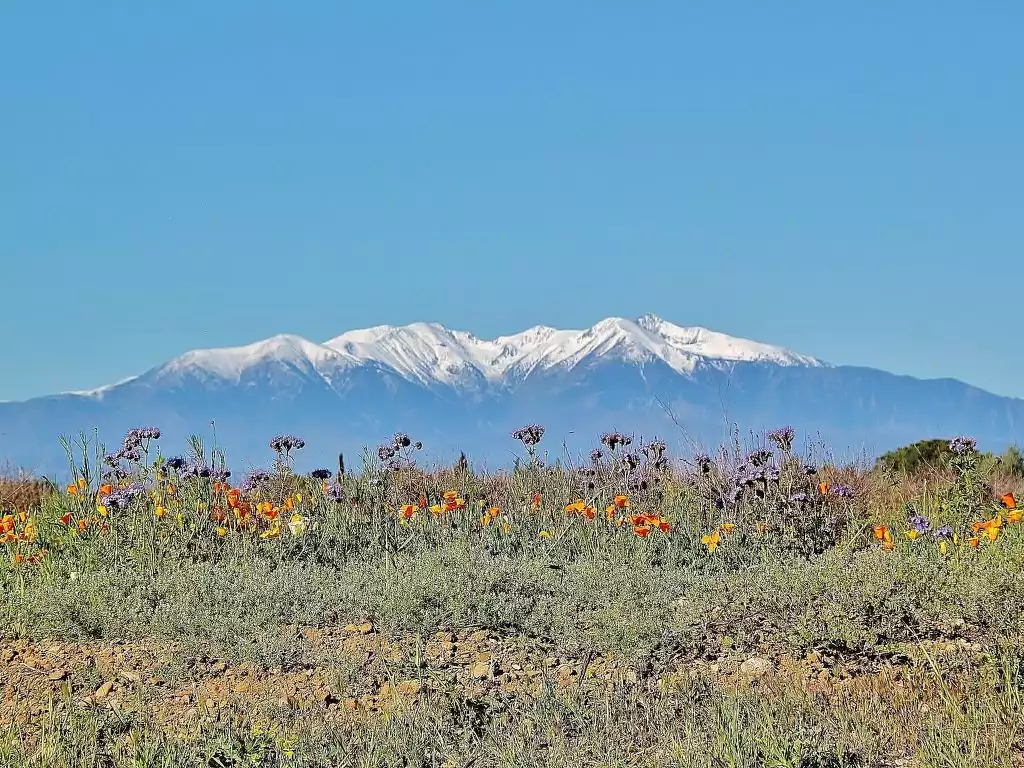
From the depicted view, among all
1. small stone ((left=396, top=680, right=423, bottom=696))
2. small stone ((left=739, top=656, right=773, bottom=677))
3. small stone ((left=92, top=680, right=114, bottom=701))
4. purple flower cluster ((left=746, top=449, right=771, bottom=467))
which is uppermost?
purple flower cluster ((left=746, top=449, right=771, bottom=467))

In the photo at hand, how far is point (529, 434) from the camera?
9711 mm

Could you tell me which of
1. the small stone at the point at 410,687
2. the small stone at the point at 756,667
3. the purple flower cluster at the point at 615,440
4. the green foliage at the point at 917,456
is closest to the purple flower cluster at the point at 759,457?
the purple flower cluster at the point at 615,440

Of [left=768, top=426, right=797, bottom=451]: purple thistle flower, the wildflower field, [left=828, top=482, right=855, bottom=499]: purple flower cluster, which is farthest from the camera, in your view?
[left=768, top=426, right=797, bottom=451]: purple thistle flower

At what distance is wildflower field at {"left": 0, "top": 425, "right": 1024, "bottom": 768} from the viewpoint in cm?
461

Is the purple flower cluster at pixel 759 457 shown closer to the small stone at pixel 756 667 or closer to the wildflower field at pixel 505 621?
the wildflower field at pixel 505 621

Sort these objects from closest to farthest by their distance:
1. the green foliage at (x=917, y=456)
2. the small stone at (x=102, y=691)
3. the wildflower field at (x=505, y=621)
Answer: the wildflower field at (x=505, y=621)
the small stone at (x=102, y=691)
the green foliage at (x=917, y=456)

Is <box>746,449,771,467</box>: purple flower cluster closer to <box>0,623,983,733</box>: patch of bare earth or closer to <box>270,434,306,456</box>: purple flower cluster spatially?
<box>0,623,983,733</box>: patch of bare earth

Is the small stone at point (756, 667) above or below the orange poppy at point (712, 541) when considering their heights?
below

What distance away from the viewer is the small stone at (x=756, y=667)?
5.64 m

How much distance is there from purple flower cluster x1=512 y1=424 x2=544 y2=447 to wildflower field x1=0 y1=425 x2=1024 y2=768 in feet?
0.08

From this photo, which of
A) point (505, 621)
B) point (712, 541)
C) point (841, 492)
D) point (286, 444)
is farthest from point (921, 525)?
point (286, 444)

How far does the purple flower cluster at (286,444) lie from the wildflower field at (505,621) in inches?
1.3

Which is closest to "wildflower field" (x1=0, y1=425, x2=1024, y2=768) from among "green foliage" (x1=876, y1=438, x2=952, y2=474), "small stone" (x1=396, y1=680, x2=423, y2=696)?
"small stone" (x1=396, y1=680, x2=423, y2=696)

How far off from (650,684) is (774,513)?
3388 mm
